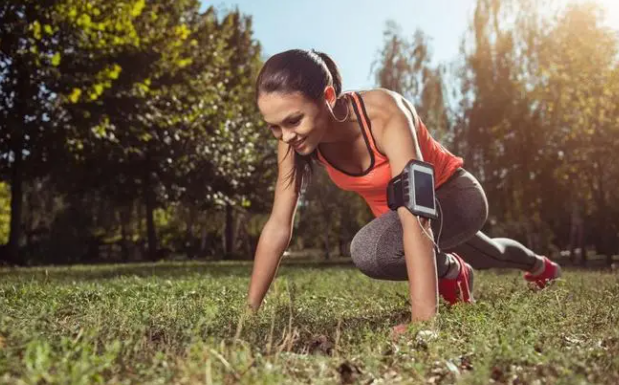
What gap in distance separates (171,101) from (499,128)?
42.8ft

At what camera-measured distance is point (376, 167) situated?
4.30 m

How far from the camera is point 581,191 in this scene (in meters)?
25.7

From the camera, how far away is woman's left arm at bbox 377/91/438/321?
11.7ft

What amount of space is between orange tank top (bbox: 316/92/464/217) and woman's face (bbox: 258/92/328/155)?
0.41m

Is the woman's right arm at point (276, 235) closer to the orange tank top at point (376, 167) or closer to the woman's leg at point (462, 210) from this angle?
the orange tank top at point (376, 167)

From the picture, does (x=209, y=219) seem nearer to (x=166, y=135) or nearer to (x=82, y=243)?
(x=82, y=243)

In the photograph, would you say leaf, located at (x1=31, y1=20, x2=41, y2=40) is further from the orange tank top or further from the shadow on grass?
the orange tank top

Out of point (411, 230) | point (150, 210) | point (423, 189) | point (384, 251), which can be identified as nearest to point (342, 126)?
point (423, 189)

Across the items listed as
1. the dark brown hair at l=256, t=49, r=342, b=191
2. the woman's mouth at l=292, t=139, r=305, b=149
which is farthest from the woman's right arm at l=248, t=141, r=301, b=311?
the dark brown hair at l=256, t=49, r=342, b=191

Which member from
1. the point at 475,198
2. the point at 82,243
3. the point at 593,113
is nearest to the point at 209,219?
the point at 82,243

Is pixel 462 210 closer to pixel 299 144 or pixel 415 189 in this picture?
pixel 415 189

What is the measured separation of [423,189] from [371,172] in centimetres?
72

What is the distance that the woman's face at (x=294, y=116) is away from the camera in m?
3.58

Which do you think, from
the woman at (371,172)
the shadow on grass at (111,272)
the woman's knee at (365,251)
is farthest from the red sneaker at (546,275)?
the shadow on grass at (111,272)
